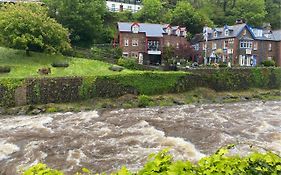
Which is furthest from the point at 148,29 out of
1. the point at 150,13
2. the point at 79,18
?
the point at 150,13

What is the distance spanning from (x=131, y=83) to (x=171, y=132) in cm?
1556

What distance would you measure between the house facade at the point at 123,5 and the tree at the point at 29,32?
3647 centimetres

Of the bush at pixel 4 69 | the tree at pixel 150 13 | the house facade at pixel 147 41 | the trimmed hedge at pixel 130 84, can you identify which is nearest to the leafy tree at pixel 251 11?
the tree at pixel 150 13

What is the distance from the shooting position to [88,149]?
67.3 ft

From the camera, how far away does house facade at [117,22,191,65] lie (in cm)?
5978

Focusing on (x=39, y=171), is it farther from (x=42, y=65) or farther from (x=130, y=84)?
(x=42, y=65)

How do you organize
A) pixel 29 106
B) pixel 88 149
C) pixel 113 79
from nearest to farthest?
pixel 88 149
pixel 29 106
pixel 113 79

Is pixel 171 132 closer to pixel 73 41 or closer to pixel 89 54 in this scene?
pixel 89 54

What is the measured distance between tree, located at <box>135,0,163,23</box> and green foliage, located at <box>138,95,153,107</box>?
130 ft

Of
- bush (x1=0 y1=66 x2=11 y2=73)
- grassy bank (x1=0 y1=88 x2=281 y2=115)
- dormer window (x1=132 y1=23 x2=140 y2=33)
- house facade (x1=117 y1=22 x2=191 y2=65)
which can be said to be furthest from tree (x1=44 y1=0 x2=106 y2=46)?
→ grassy bank (x1=0 y1=88 x2=281 y2=115)

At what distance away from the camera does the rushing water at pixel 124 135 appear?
1863cm

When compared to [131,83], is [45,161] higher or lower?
lower

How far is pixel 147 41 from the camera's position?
6091 cm

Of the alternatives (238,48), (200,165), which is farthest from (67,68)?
(200,165)
